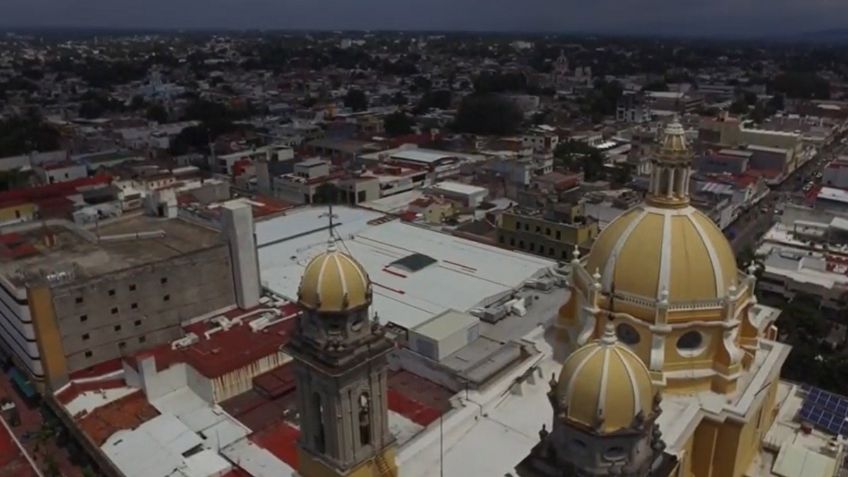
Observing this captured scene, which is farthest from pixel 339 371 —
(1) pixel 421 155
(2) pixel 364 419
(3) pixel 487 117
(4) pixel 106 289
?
(3) pixel 487 117

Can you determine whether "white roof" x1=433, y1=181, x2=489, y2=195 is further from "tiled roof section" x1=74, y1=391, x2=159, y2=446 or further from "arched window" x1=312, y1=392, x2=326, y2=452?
Result: "arched window" x1=312, y1=392, x2=326, y2=452

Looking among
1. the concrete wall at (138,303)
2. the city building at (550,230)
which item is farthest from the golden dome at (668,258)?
the city building at (550,230)

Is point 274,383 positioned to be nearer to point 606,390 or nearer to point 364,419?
point 364,419

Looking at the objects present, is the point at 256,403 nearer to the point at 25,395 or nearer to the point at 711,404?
the point at 25,395

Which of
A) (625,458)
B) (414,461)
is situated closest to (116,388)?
(414,461)

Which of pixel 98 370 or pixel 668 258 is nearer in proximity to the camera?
pixel 668 258
